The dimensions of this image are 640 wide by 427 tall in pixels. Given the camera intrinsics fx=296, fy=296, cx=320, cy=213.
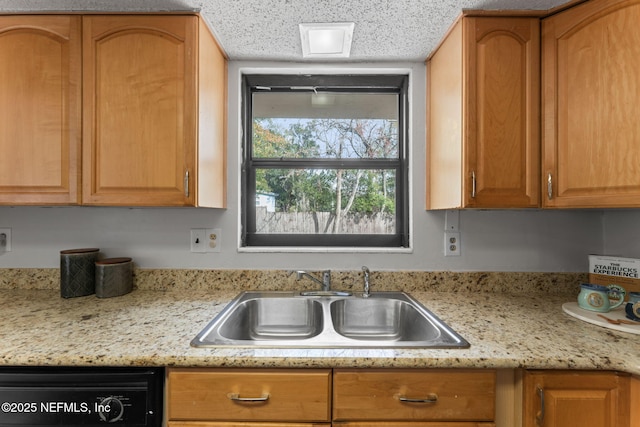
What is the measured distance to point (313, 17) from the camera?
1.23m

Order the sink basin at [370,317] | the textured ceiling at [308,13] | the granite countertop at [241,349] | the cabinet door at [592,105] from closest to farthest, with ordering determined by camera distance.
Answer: the granite countertop at [241,349], the cabinet door at [592,105], the textured ceiling at [308,13], the sink basin at [370,317]

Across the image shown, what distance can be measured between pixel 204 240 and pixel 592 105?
1.75 m

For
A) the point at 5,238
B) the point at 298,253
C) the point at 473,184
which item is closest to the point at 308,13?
the point at 473,184

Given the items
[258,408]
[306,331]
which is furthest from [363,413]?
[306,331]

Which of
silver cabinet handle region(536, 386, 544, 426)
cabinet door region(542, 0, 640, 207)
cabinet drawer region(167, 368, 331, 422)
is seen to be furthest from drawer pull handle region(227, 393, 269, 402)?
cabinet door region(542, 0, 640, 207)

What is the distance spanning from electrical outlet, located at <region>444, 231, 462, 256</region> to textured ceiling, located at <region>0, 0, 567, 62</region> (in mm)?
932

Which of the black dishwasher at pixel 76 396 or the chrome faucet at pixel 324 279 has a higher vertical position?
the chrome faucet at pixel 324 279

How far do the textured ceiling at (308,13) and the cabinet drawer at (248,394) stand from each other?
1315 mm

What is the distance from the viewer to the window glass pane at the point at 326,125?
5.57ft

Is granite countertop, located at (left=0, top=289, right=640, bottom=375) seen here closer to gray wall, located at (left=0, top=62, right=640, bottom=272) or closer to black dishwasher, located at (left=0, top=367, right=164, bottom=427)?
black dishwasher, located at (left=0, top=367, right=164, bottom=427)

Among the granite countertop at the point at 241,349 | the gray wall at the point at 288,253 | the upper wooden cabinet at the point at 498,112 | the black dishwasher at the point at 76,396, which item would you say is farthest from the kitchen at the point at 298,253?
the black dishwasher at the point at 76,396

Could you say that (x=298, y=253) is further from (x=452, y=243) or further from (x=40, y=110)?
(x=40, y=110)

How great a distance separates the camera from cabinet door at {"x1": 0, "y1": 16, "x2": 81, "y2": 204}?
1199 millimetres

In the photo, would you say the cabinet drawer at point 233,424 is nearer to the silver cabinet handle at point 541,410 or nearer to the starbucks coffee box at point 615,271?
the silver cabinet handle at point 541,410
